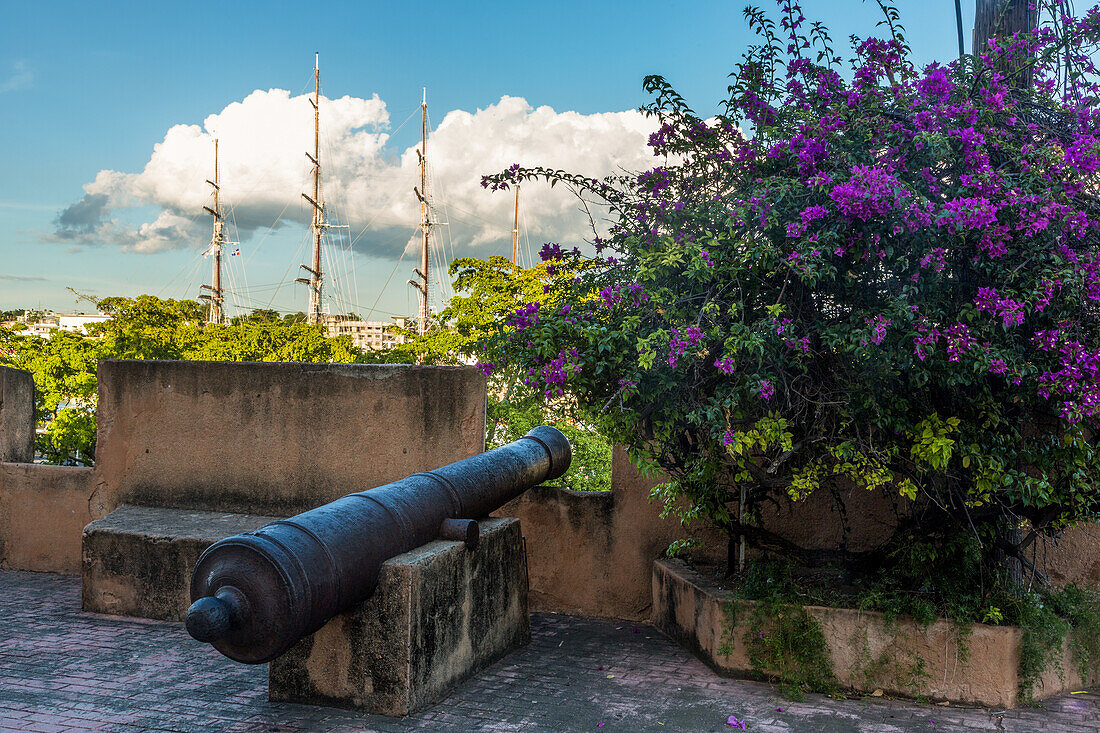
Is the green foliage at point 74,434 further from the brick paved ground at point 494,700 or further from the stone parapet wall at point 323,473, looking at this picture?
the brick paved ground at point 494,700

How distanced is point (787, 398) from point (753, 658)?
1.49 metres

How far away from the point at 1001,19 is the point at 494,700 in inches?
197

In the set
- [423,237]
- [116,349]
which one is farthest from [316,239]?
[116,349]

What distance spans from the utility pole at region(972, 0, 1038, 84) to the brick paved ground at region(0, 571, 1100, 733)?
3.85m

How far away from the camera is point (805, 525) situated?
19.2 ft

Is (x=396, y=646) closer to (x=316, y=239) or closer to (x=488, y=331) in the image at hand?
(x=488, y=331)

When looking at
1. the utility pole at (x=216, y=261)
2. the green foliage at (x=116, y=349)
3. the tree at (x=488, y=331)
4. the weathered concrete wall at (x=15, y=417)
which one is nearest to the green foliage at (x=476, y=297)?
the tree at (x=488, y=331)

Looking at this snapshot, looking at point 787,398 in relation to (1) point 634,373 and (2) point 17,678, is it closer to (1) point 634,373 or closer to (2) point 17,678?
(1) point 634,373

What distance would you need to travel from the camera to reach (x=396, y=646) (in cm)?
421

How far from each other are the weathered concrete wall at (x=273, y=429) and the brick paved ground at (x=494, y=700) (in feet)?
5.29

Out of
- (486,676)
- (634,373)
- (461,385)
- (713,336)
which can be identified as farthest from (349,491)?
(713,336)

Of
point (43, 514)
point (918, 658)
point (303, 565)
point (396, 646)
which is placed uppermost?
point (303, 565)

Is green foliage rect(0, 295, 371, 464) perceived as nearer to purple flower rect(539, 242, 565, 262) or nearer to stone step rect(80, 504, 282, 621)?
stone step rect(80, 504, 282, 621)

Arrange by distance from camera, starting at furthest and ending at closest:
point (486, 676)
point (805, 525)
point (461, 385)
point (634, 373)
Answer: point (461, 385) < point (805, 525) < point (486, 676) < point (634, 373)
